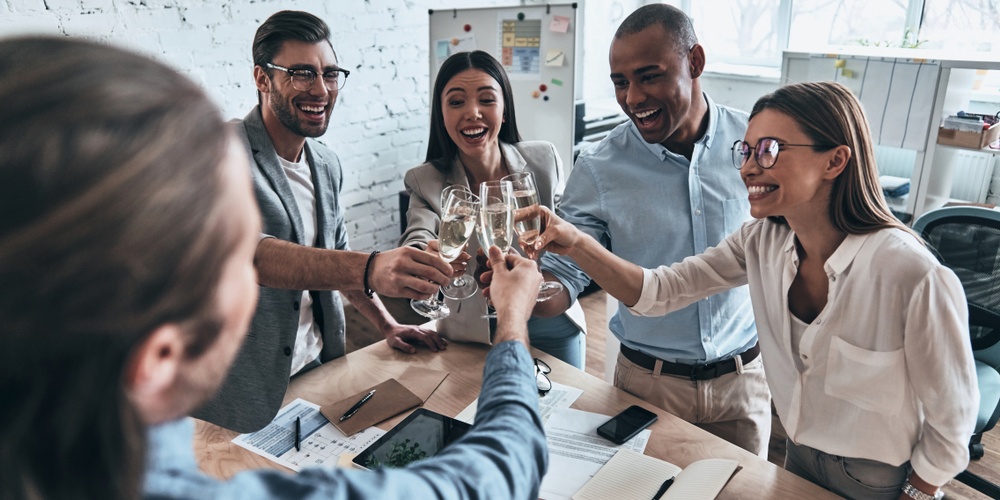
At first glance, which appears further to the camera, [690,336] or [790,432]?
[690,336]

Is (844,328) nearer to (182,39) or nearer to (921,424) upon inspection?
(921,424)

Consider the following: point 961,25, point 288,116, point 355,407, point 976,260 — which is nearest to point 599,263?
point 355,407

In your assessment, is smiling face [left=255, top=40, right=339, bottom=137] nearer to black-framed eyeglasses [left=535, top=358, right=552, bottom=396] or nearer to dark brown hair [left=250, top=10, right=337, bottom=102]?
dark brown hair [left=250, top=10, right=337, bottom=102]

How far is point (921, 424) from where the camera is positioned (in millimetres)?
1257

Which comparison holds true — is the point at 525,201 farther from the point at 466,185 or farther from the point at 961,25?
the point at 961,25

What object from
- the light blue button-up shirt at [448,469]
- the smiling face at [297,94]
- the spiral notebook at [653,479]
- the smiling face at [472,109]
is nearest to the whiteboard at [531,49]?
the smiling face at [472,109]

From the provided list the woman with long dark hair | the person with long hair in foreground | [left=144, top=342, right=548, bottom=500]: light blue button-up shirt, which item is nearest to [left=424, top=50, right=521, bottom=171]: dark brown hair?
the woman with long dark hair

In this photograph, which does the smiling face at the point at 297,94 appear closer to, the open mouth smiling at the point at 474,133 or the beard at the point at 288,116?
the beard at the point at 288,116

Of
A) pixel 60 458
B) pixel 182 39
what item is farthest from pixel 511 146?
pixel 182 39

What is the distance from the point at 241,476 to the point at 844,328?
1092 millimetres

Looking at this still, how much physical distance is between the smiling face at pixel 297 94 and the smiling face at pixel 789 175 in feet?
3.78

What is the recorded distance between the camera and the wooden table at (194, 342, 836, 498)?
4.11 ft

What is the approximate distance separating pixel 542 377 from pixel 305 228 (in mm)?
779

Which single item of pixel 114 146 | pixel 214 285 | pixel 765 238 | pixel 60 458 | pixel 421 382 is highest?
pixel 114 146
